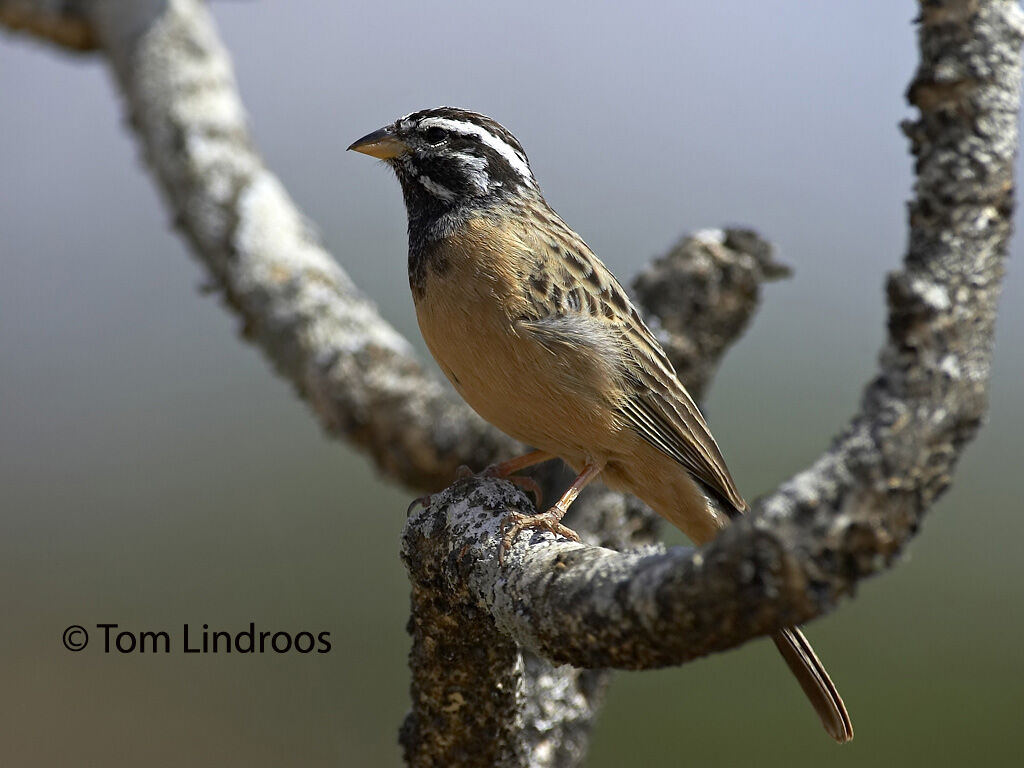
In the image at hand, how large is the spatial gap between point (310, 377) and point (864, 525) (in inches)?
161

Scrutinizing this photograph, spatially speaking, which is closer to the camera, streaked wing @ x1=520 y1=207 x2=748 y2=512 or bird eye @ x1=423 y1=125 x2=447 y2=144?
streaked wing @ x1=520 y1=207 x2=748 y2=512

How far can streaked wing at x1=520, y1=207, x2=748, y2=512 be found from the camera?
4082mm

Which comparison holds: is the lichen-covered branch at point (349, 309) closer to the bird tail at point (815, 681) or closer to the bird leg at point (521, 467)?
the bird leg at point (521, 467)

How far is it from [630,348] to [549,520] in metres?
1.21

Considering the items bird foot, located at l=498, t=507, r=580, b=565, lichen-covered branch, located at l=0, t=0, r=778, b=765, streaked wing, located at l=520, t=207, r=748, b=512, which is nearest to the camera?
bird foot, located at l=498, t=507, r=580, b=565

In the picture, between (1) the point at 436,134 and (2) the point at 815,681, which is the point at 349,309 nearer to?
(1) the point at 436,134

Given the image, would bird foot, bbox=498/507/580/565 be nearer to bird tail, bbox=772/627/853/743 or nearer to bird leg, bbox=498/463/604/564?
bird leg, bbox=498/463/604/564

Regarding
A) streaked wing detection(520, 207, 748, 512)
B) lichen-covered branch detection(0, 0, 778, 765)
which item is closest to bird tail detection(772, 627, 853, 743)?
streaked wing detection(520, 207, 748, 512)

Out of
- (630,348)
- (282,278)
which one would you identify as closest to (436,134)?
(630,348)

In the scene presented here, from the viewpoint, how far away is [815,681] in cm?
372

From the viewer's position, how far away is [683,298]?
536 cm

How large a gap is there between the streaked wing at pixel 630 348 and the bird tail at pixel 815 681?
74cm

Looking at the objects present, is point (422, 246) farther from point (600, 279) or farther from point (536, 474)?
point (536, 474)

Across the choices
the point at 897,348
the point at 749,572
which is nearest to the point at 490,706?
the point at 749,572
